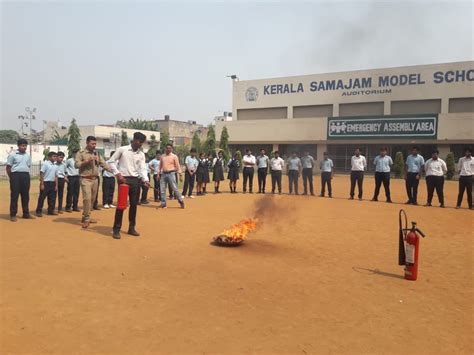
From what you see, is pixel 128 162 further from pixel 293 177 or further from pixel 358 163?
pixel 358 163

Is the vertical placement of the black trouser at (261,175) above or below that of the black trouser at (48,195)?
above

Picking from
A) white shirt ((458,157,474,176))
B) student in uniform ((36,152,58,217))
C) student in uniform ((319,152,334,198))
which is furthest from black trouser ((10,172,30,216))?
white shirt ((458,157,474,176))

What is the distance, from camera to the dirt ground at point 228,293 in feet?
10.9

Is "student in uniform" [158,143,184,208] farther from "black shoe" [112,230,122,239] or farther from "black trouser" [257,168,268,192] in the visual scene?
"black trouser" [257,168,268,192]

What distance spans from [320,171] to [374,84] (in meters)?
24.2

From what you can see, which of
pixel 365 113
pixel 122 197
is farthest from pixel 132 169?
pixel 365 113

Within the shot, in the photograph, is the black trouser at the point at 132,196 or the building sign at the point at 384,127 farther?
the building sign at the point at 384,127

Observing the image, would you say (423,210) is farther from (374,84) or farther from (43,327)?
(374,84)

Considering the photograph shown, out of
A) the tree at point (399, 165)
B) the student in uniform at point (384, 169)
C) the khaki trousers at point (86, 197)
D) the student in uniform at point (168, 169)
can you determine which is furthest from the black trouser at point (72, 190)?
the tree at point (399, 165)

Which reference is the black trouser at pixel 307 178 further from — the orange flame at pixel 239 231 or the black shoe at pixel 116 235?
the black shoe at pixel 116 235

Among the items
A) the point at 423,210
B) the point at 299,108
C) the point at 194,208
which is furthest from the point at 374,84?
the point at 194,208

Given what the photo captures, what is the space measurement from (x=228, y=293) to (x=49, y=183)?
6.85 meters

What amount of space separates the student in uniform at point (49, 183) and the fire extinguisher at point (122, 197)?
3.29 metres

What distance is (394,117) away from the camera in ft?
106
